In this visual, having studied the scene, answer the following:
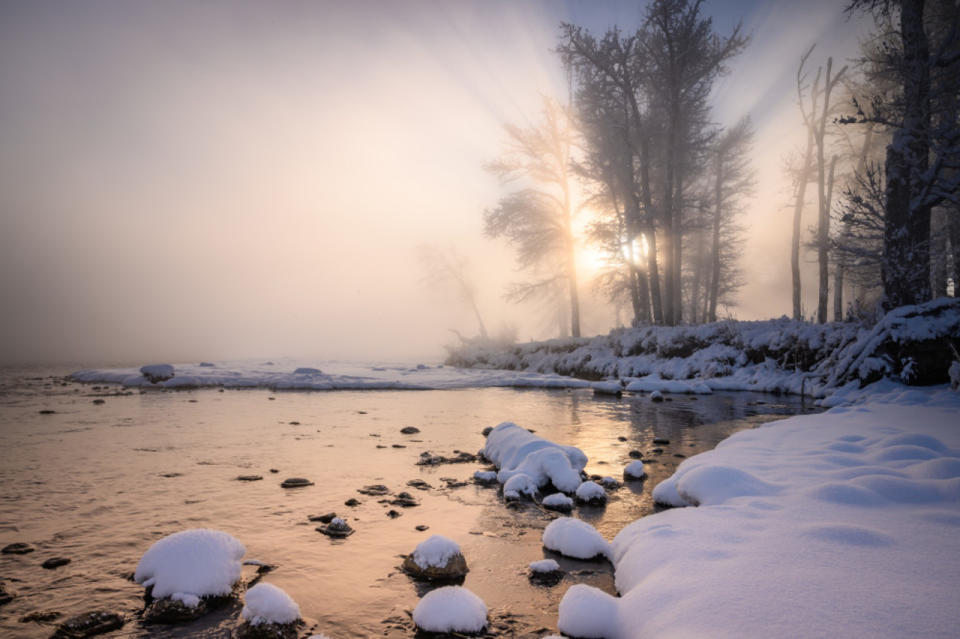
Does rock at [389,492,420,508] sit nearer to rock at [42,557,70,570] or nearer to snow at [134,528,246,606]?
snow at [134,528,246,606]

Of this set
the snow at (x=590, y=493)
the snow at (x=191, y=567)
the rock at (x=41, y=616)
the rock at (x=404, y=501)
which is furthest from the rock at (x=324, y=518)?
the snow at (x=590, y=493)

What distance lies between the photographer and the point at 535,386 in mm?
12961

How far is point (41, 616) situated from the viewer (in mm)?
1942

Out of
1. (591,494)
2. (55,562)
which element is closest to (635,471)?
(591,494)

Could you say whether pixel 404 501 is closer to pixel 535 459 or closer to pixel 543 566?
pixel 535 459

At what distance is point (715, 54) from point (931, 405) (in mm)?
14111

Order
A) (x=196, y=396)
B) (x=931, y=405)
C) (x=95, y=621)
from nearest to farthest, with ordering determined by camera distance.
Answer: (x=95, y=621) → (x=931, y=405) → (x=196, y=396)

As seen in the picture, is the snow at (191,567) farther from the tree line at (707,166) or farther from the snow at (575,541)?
the tree line at (707,166)

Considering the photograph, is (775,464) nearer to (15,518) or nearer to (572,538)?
(572,538)

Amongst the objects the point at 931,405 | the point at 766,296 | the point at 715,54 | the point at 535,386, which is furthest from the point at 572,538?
the point at 766,296

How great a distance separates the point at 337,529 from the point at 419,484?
3.69 feet

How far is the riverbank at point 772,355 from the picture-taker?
22.6 feet

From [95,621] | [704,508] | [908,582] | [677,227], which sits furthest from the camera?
[677,227]

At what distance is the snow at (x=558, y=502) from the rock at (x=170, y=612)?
7.47 ft
